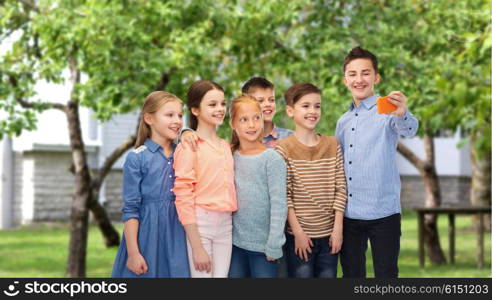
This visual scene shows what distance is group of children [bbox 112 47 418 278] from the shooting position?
435cm

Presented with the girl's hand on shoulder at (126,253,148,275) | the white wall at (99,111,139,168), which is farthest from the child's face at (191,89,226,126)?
the white wall at (99,111,139,168)

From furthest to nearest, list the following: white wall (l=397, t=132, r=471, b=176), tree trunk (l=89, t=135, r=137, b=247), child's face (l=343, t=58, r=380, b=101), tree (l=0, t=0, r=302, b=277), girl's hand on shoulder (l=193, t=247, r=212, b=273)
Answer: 1. white wall (l=397, t=132, r=471, b=176)
2. tree trunk (l=89, t=135, r=137, b=247)
3. tree (l=0, t=0, r=302, b=277)
4. child's face (l=343, t=58, r=380, b=101)
5. girl's hand on shoulder (l=193, t=247, r=212, b=273)

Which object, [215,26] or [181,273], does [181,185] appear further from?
[215,26]

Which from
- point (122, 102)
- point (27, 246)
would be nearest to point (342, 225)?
point (122, 102)

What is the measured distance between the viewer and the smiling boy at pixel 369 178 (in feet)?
15.0

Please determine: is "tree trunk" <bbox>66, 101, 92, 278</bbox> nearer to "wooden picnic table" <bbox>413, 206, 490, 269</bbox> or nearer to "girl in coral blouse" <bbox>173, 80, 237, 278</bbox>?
"wooden picnic table" <bbox>413, 206, 490, 269</bbox>

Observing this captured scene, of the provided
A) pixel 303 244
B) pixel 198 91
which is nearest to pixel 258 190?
pixel 303 244

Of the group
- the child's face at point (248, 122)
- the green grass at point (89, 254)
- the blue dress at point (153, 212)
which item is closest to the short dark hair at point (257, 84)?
the child's face at point (248, 122)

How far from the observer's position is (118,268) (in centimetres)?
450

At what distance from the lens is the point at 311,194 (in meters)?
4.48

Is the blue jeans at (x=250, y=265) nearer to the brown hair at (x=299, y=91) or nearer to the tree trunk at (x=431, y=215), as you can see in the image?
the brown hair at (x=299, y=91)

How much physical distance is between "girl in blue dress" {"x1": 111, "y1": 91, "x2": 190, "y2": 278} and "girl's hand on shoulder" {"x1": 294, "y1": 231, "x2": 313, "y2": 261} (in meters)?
0.55

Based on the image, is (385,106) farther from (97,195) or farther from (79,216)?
(97,195)

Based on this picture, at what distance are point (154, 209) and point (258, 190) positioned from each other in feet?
1.70
